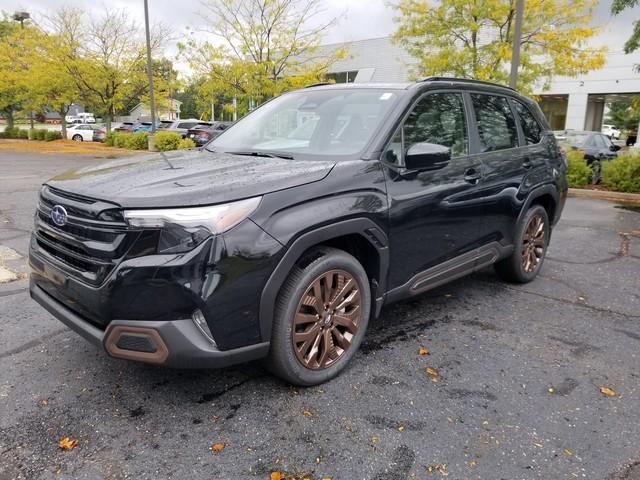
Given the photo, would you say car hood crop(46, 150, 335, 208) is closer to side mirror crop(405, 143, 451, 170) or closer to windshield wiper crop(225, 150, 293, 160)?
windshield wiper crop(225, 150, 293, 160)

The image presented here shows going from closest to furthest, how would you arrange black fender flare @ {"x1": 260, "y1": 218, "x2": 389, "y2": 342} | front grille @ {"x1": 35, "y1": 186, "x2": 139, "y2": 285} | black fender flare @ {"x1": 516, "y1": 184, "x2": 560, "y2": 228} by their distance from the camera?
1. front grille @ {"x1": 35, "y1": 186, "x2": 139, "y2": 285}
2. black fender flare @ {"x1": 260, "y1": 218, "x2": 389, "y2": 342}
3. black fender flare @ {"x1": 516, "y1": 184, "x2": 560, "y2": 228}

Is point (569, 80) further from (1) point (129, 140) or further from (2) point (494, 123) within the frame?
(2) point (494, 123)

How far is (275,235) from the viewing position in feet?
8.21

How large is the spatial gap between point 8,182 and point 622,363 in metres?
12.7

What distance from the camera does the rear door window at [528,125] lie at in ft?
15.5

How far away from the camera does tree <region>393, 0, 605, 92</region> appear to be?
13367 millimetres

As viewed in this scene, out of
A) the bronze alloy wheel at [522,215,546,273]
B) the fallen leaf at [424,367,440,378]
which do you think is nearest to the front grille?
the fallen leaf at [424,367,440,378]

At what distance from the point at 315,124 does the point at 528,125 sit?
237 cm

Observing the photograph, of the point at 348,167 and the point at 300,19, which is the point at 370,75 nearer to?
the point at 300,19

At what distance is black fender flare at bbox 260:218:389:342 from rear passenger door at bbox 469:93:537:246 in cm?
133

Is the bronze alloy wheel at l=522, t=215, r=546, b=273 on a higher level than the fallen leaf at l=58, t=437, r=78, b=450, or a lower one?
higher

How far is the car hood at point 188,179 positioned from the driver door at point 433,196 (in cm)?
58

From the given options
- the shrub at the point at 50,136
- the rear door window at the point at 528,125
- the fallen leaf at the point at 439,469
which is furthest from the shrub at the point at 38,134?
the fallen leaf at the point at 439,469

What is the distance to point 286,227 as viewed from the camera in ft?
8.37
